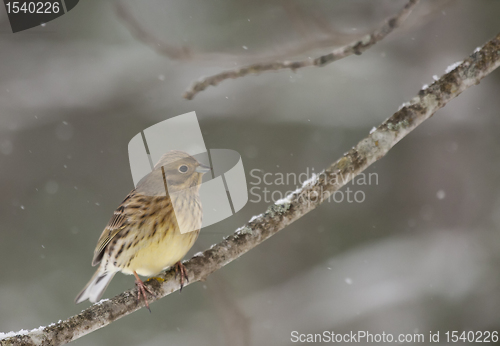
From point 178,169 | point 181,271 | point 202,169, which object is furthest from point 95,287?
point 202,169

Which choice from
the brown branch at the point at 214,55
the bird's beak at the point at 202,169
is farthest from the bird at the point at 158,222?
the brown branch at the point at 214,55

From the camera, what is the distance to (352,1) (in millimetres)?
6828

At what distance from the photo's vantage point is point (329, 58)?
2486mm

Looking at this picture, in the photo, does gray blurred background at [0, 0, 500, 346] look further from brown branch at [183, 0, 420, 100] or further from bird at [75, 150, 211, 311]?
brown branch at [183, 0, 420, 100]

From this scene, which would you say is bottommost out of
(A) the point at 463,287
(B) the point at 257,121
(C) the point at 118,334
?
(C) the point at 118,334

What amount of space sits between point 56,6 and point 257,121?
3.92m

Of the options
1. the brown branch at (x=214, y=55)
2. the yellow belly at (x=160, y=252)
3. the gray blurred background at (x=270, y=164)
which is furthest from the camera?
the gray blurred background at (x=270, y=164)

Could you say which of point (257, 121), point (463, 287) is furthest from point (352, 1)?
point (463, 287)

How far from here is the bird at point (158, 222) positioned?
3131mm

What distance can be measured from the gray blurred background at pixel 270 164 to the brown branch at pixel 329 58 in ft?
10.8

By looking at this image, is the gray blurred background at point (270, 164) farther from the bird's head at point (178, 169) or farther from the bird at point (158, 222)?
the bird's head at point (178, 169)

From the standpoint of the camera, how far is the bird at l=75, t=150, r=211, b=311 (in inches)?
123

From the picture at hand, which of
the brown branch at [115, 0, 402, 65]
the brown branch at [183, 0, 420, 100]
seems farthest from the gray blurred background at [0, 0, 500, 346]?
the brown branch at [183, 0, 420, 100]

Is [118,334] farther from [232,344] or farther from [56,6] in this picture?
[56,6]
